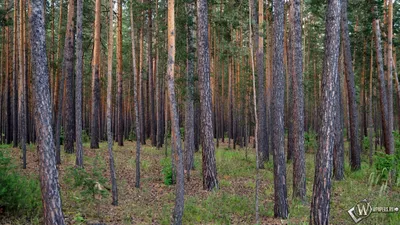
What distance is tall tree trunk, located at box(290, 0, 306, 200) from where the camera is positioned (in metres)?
10.2

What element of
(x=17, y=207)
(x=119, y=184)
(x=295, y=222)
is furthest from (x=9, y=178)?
(x=295, y=222)

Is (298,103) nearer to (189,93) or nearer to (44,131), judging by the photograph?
(189,93)

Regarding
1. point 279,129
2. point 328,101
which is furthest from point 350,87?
point 328,101

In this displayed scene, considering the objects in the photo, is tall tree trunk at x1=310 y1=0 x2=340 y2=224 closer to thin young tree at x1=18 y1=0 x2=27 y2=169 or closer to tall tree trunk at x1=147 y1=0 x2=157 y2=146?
thin young tree at x1=18 y1=0 x2=27 y2=169

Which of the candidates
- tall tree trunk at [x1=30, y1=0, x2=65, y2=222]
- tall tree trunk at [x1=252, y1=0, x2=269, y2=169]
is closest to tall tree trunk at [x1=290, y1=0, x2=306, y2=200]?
tall tree trunk at [x1=252, y1=0, x2=269, y2=169]

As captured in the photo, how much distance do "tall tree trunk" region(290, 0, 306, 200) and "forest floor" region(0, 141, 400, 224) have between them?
26.7 inches

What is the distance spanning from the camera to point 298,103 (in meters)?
10.2

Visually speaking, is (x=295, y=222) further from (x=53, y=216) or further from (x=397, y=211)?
(x=53, y=216)

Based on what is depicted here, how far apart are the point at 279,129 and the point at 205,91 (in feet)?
11.2

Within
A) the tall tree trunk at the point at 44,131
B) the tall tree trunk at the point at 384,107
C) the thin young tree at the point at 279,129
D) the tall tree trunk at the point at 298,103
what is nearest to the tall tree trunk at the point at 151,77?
the tall tree trunk at the point at 298,103

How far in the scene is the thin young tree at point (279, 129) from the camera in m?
8.90

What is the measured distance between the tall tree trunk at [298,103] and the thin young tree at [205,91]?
287 cm

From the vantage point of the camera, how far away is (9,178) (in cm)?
821

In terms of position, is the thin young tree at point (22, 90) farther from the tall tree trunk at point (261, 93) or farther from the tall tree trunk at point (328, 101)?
the tall tree trunk at point (328, 101)
